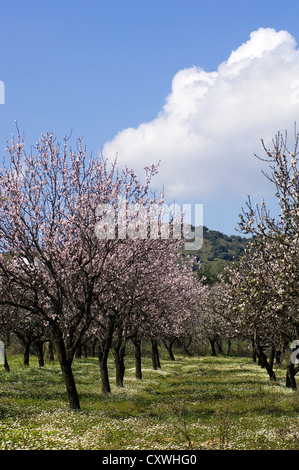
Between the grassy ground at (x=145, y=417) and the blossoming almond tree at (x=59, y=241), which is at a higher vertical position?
the blossoming almond tree at (x=59, y=241)

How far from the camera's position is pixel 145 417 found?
70.6 ft

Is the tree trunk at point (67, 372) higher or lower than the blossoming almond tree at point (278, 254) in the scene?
lower

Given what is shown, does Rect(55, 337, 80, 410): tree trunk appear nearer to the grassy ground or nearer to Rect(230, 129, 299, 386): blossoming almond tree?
the grassy ground

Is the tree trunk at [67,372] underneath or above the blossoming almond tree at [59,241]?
underneath

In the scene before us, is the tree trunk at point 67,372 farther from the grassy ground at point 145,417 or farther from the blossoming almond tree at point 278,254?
the blossoming almond tree at point 278,254

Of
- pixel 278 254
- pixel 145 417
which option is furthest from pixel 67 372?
pixel 278 254

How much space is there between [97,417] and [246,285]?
904 cm

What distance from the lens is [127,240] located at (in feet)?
80.6

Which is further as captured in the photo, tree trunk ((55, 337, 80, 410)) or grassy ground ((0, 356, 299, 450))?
tree trunk ((55, 337, 80, 410))

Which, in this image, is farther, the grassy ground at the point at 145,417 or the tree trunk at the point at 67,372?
the tree trunk at the point at 67,372

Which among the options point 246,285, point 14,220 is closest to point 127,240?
point 14,220

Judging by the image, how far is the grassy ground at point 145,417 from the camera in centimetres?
1459

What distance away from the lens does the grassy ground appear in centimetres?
1459
